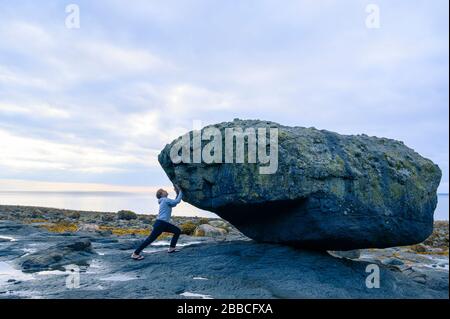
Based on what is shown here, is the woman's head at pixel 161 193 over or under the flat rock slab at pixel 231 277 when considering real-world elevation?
over

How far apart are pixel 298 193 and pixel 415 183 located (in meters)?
5.03

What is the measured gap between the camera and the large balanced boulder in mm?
14734

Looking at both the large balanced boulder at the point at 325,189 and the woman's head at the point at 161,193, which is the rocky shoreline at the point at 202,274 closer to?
the large balanced boulder at the point at 325,189

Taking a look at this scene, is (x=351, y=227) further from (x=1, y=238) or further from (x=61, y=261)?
(x=1, y=238)

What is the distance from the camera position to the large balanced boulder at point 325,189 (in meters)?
14.7

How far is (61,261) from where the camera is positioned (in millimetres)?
16266

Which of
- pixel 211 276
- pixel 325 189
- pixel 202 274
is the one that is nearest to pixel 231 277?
pixel 211 276

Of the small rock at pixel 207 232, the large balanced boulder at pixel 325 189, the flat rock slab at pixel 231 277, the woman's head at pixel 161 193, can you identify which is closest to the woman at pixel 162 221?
the woman's head at pixel 161 193

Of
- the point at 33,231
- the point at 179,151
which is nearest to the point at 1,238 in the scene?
the point at 33,231

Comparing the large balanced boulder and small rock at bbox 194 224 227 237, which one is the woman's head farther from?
small rock at bbox 194 224 227 237

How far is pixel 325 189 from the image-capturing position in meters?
14.7
